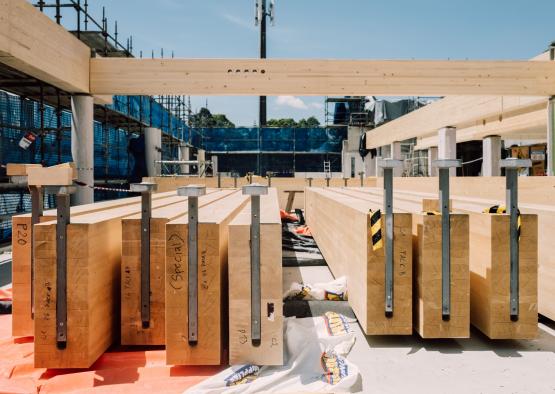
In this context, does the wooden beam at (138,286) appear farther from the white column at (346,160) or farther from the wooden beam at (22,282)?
the white column at (346,160)

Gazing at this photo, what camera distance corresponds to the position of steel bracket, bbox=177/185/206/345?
2.53 meters

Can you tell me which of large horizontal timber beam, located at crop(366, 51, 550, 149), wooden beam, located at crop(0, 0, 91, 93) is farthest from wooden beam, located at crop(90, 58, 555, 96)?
large horizontal timber beam, located at crop(366, 51, 550, 149)

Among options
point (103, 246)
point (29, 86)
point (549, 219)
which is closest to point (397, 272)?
point (549, 219)

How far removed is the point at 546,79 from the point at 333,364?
7787 millimetres

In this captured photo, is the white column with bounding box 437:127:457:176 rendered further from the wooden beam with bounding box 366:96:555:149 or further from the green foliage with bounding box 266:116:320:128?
the green foliage with bounding box 266:116:320:128

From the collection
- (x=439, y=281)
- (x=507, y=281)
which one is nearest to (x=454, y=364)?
(x=439, y=281)

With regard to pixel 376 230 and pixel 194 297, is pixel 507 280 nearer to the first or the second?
pixel 376 230

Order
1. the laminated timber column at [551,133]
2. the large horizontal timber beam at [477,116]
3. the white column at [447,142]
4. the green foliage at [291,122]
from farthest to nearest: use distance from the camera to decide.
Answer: the green foliage at [291,122] < the white column at [447,142] < the large horizontal timber beam at [477,116] < the laminated timber column at [551,133]

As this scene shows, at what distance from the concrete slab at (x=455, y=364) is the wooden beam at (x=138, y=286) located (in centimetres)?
133

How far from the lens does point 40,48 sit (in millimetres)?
6383

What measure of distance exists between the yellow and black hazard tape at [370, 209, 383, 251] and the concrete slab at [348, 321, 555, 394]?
0.72 metres

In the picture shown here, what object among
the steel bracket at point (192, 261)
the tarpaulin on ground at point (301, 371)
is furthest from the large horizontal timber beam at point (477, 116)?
the steel bracket at point (192, 261)

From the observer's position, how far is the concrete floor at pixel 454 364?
2.38 metres

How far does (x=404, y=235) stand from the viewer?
3.00 metres
